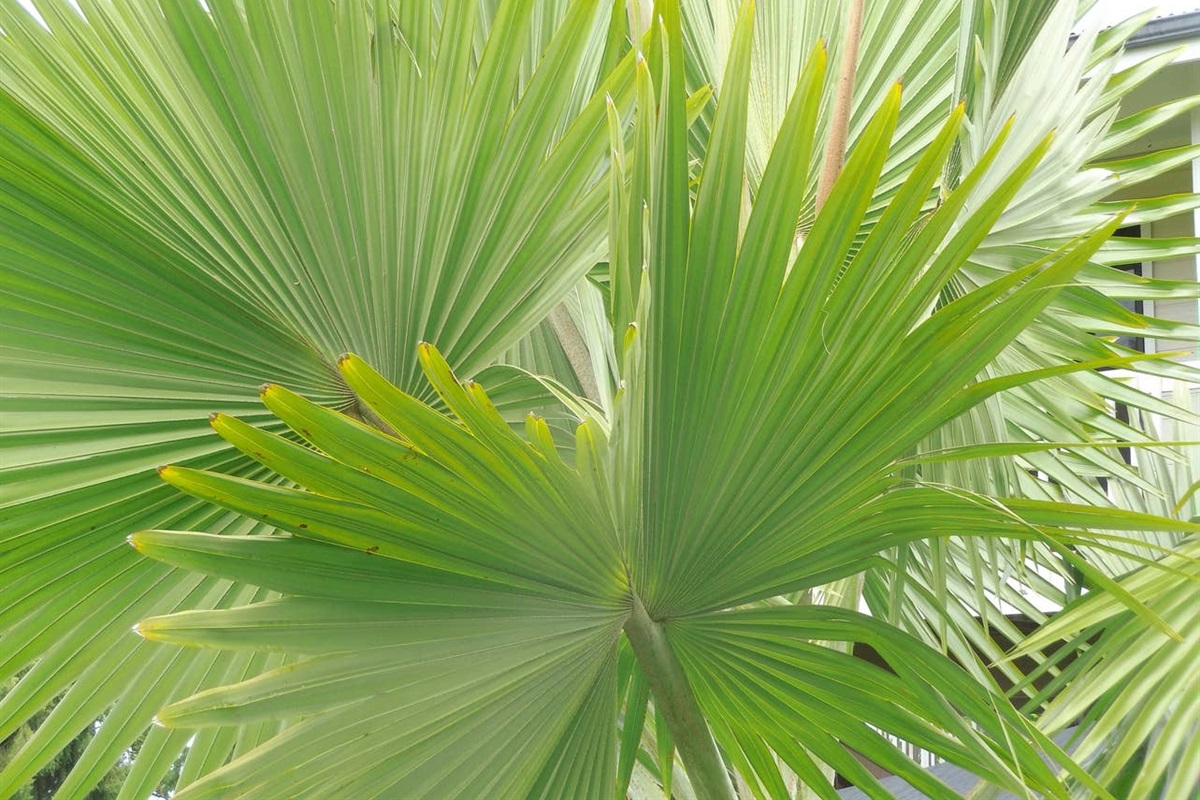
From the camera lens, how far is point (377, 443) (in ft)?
2.61

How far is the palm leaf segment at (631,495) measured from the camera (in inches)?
32.3

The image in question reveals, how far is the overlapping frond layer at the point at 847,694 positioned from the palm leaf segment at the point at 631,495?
0.01 m

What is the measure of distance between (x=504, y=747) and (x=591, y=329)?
0.92 meters

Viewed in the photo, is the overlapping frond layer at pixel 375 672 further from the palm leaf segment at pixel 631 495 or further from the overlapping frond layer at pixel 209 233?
the overlapping frond layer at pixel 209 233

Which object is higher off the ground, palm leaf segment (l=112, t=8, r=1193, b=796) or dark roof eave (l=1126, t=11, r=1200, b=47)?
dark roof eave (l=1126, t=11, r=1200, b=47)

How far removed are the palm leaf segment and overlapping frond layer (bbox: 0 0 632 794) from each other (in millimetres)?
324

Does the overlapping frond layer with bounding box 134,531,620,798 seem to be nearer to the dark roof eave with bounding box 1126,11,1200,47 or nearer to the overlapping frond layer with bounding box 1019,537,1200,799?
the overlapping frond layer with bounding box 1019,537,1200,799

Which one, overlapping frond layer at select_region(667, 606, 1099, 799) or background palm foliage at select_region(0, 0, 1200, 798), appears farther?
overlapping frond layer at select_region(667, 606, 1099, 799)

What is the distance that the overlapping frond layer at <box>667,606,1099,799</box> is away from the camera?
1.02 meters

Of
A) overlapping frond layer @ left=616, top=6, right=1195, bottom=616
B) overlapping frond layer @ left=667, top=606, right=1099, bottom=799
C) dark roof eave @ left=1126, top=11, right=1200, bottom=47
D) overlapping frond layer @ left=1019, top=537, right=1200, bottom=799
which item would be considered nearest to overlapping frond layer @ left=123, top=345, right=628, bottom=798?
overlapping frond layer @ left=616, top=6, right=1195, bottom=616

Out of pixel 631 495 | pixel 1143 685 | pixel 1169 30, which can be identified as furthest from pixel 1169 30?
pixel 631 495

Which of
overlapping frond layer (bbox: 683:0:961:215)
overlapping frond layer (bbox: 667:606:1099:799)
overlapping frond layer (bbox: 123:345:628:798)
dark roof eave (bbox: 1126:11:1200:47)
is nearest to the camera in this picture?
overlapping frond layer (bbox: 123:345:628:798)

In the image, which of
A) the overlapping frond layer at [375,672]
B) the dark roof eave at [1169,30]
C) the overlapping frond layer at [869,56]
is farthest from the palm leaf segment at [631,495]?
the dark roof eave at [1169,30]

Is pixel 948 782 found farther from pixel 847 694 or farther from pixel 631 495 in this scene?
pixel 631 495
